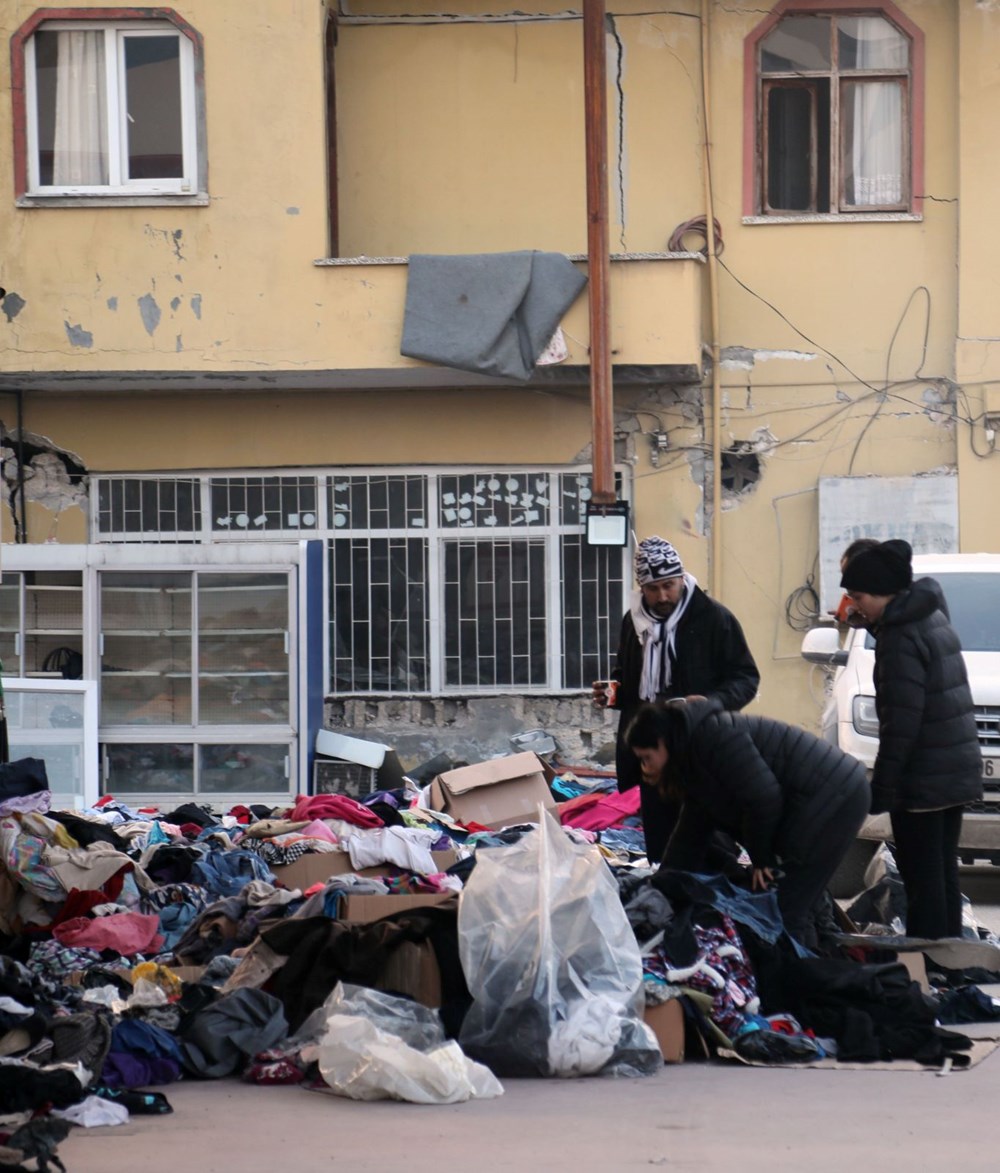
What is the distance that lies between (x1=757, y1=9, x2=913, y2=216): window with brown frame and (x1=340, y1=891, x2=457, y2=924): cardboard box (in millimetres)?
9773

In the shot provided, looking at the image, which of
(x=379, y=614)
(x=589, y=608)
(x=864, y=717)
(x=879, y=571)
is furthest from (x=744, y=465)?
(x=879, y=571)

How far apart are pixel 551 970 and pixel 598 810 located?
470cm

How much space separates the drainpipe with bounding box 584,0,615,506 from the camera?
46.8ft

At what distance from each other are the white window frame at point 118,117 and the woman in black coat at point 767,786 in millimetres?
8983

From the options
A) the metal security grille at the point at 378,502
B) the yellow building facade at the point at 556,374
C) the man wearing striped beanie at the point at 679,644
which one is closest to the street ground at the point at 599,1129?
the man wearing striped beanie at the point at 679,644

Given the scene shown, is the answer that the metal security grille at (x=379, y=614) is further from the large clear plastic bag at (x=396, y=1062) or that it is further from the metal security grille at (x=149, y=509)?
the large clear plastic bag at (x=396, y=1062)

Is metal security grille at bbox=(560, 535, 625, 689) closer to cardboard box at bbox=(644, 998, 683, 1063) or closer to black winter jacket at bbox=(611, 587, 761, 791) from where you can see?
black winter jacket at bbox=(611, 587, 761, 791)

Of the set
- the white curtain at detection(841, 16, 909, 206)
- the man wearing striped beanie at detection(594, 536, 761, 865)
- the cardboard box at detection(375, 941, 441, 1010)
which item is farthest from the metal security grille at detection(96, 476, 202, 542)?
the cardboard box at detection(375, 941, 441, 1010)

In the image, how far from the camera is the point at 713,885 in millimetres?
7066

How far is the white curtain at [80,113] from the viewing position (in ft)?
48.8

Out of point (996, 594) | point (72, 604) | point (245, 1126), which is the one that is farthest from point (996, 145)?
point (245, 1126)

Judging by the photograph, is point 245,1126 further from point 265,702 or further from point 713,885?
point 265,702

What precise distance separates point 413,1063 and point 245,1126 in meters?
0.57

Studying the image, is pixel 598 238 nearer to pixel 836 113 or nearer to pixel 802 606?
pixel 836 113
